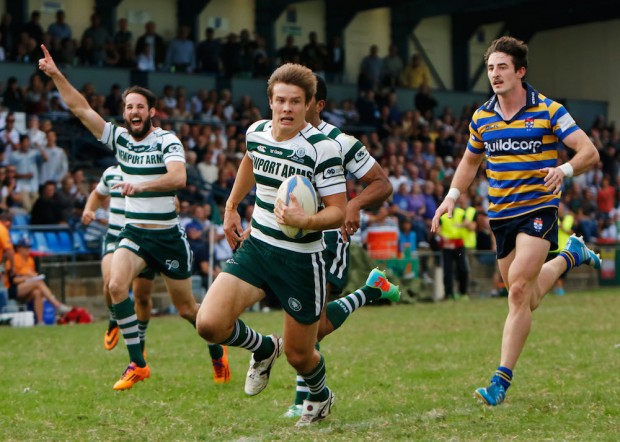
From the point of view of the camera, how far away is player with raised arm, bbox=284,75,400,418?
6984 mm

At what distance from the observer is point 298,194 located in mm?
6344

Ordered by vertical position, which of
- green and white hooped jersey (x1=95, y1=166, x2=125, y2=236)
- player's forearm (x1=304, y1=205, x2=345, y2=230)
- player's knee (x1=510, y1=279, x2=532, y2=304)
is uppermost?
player's forearm (x1=304, y1=205, x2=345, y2=230)

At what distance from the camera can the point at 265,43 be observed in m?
30.1

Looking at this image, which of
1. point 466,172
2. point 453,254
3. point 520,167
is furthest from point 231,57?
point 520,167

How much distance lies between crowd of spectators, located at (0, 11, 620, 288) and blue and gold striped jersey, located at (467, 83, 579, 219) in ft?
38.6

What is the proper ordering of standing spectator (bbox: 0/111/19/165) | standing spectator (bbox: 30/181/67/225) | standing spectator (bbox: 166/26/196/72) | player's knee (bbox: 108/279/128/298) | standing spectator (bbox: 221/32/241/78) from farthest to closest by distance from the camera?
standing spectator (bbox: 221/32/241/78) < standing spectator (bbox: 166/26/196/72) < standing spectator (bbox: 0/111/19/165) < standing spectator (bbox: 30/181/67/225) < player's knee (bbox: 108/279/128/298)

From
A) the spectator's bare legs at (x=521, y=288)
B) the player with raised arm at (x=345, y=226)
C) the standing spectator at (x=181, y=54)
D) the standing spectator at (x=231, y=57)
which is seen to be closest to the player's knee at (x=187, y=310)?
the player with raised arm at (x=345, y=226)

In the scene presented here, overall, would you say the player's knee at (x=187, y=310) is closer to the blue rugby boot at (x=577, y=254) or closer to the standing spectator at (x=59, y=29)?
→ the blue rugby boot at (x=577, y=254)

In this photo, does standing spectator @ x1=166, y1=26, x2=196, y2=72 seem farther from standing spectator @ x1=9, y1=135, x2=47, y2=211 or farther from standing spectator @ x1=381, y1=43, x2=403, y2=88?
standing spectator @ x1=9, y1=135, x2=47, y2=211

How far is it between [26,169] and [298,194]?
44.1 ft

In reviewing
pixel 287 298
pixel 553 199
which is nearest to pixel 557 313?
pixel 553 199

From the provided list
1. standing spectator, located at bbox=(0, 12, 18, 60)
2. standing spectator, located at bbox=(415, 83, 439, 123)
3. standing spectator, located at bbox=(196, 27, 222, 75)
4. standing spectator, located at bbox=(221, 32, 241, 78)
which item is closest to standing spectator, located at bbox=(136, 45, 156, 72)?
standing spectator, located at bbox=(196, 27, 222, 75)

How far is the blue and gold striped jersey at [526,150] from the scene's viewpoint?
771cm

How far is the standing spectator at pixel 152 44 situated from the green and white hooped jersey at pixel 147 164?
16.6 meters
